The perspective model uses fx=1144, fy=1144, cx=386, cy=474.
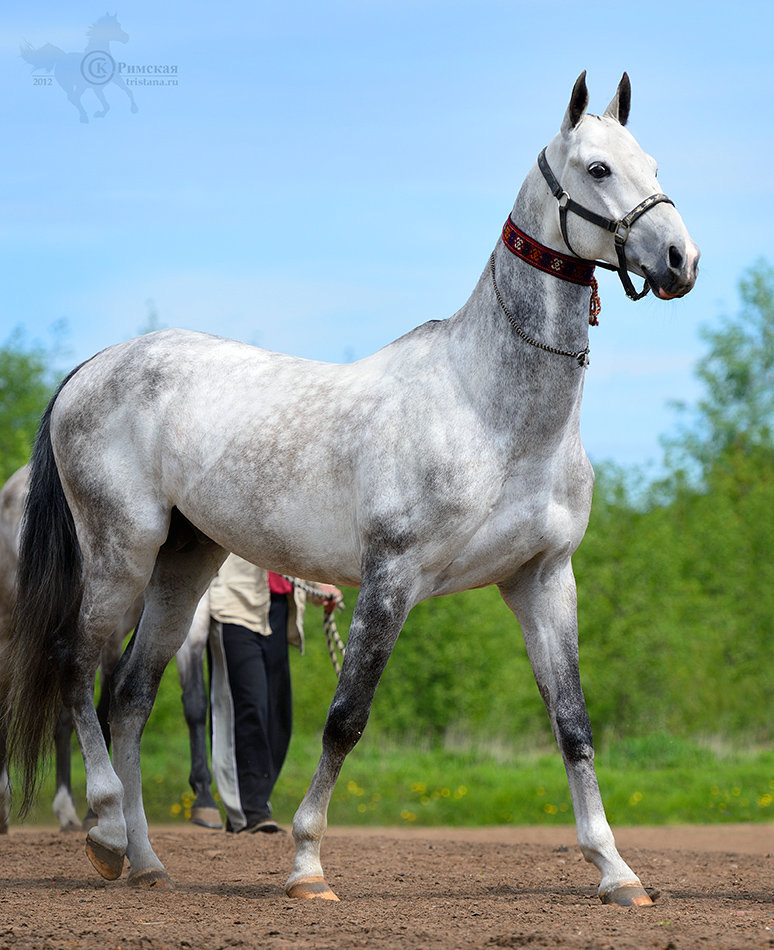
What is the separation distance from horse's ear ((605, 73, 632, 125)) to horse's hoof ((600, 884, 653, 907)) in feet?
9.08

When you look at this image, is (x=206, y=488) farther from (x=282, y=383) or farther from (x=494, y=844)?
(x=494, y=844)

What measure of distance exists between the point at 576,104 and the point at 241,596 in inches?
185

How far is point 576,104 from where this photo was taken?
3996mm

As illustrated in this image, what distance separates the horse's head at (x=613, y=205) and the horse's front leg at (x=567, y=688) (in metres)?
1.17

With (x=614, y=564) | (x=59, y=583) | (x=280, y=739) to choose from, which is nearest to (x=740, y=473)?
(x=614, y=564)

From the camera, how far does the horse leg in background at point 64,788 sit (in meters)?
7.80

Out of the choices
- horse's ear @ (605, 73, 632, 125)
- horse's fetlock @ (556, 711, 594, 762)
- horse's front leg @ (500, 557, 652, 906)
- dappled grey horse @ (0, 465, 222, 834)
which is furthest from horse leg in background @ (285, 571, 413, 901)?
dappled grey horse @ (0, 465, 222, 834)

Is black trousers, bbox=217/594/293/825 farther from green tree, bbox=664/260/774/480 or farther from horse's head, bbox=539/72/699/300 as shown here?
green tree, bbox=664/260/774/480

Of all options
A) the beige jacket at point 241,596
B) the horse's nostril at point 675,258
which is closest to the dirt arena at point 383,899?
the beige jacket at point 241,596

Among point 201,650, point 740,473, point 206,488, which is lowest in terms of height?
point 201,650

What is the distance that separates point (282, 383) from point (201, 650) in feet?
13.6

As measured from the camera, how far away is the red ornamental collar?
4.08 meters

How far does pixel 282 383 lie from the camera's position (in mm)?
4609

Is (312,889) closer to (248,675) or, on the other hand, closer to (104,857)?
(104,857)
